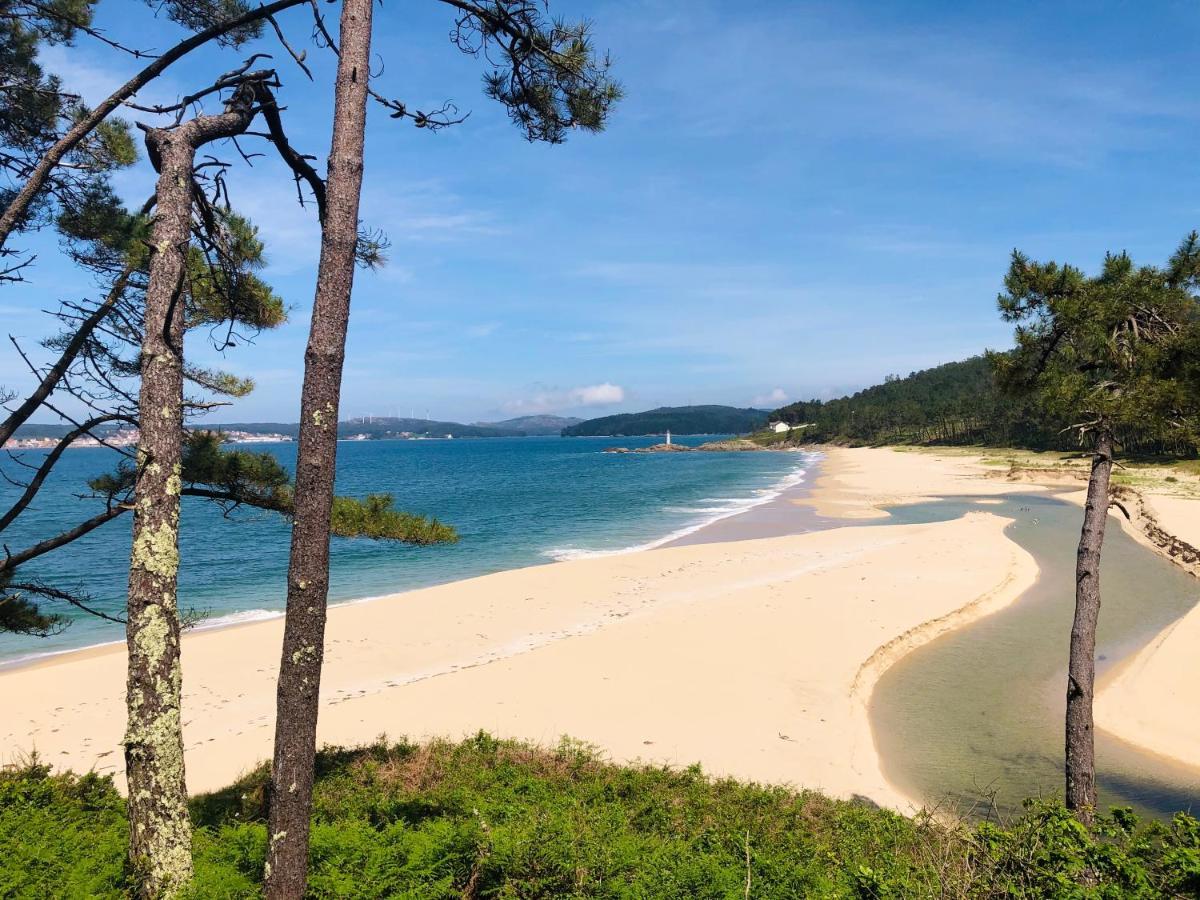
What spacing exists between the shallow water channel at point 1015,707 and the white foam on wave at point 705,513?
15.7m

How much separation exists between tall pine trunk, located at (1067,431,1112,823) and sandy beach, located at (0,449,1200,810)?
7.86 ft

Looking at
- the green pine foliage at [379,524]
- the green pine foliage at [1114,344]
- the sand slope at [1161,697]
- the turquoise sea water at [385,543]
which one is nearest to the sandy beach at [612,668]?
the sand slope at [1161,697]

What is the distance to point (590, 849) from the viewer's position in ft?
16.8

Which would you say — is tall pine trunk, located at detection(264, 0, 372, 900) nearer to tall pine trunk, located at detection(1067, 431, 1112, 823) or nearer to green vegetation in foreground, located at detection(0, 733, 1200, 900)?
green vegetation in foreground, located at detection(0, 733, 1200, 900)

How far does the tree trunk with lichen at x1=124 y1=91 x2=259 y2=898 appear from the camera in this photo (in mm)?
4117

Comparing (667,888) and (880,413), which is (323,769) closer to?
(667,888)

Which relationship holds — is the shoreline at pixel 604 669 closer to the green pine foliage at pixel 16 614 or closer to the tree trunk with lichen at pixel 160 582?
the green pine foliage at pixel 16 614

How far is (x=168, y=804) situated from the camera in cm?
424

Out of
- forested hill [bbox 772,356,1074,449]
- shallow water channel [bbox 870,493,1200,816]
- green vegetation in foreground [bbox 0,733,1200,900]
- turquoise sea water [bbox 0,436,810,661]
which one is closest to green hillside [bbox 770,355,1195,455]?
forested hill [bbox 772,356,1074,449]

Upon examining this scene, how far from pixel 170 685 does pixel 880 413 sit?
154322 millimetres

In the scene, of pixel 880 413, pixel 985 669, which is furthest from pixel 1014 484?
pixel 880 413

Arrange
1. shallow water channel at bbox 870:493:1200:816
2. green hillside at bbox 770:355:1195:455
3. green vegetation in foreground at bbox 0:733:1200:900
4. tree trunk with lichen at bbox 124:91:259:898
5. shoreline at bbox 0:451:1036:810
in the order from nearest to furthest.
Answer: tree trunk with lichen at bbox 124:91:259:898 → green vegetation in foreground at bbox 0:733:1200:900 → shallow water channel at bbox 870:493:1200:816 → shoreline at bbox 0:451:1036:810 → green hillside at bbox 770:355:1195:455

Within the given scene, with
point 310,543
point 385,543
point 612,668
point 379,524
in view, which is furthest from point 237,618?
point 310,543

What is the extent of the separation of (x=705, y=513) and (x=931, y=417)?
98.3 meters
